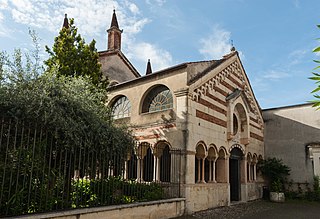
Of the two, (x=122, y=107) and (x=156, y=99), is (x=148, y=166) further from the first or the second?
(x=122, y=107)

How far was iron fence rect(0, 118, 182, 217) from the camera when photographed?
6.25 metres

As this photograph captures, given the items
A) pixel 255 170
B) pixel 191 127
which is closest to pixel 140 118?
pixel 191 127

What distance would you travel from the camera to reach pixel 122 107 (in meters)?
14.9

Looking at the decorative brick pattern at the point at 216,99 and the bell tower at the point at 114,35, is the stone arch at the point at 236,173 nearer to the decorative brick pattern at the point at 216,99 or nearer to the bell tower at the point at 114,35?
the decorative brick pattern at the point at 216,99

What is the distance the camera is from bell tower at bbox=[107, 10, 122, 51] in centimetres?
2123

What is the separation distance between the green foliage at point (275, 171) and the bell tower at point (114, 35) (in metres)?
13.7

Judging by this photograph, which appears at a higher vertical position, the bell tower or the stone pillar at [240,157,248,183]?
the bell tower

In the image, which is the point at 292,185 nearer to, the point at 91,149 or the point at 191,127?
the point at 191,127

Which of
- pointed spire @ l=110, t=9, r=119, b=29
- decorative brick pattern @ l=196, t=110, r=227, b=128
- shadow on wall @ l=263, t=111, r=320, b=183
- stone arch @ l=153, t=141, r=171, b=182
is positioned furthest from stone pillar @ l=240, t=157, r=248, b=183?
pointed spire @ l=110, t=9, r=119, b=29

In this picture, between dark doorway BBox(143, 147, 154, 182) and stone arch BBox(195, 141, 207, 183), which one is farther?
dark doorway BBox(143, 147, 154, 182)

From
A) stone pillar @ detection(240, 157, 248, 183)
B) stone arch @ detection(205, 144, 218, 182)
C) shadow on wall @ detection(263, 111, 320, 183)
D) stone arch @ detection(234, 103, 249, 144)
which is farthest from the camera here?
shadow on wall @ detection(263, 111, 320, 183)

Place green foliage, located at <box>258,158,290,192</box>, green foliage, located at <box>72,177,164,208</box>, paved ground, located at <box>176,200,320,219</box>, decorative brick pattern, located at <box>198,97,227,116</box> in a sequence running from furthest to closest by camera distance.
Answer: green foliage, located at <box>258,158,290,192</box> < decorative brick pattern, located at <box>198,97,227,116</box> < paved ground, located at <box>176,200,320,219</box> < green foliage, located at <box>72,177,164,208</box>

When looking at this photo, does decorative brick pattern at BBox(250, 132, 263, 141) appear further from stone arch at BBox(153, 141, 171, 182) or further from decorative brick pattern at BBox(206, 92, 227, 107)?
stone arch at BBox(153, 141, 171, 182)

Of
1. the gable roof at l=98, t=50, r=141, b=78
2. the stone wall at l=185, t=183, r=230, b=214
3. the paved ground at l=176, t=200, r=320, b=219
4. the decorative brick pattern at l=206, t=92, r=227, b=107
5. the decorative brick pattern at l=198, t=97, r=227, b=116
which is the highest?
the gable roof at l=98, t=50, r=141, b=78
